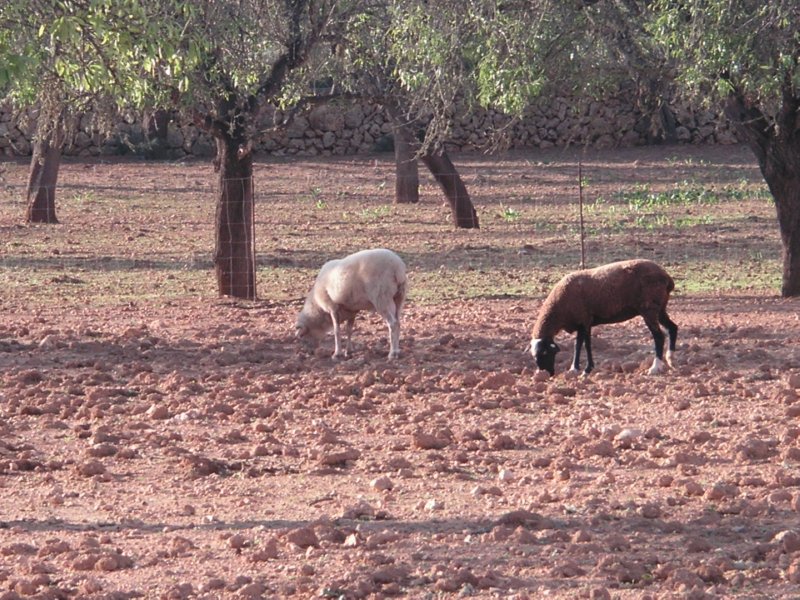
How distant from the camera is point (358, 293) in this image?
12.7 m

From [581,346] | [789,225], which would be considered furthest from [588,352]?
[789,225]

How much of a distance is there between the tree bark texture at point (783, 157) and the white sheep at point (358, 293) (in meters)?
4.47

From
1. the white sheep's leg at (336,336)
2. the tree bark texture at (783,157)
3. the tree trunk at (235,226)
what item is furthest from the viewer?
the tree trunk at (235,226)

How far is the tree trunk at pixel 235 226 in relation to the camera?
16.4 m

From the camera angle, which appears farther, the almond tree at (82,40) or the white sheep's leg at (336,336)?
the white sheep's leg at (336,336)

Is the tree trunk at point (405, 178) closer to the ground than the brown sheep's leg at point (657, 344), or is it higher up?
higher up

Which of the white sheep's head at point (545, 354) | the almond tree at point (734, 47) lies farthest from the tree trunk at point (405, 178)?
the white sheep's head at point (545, 354)

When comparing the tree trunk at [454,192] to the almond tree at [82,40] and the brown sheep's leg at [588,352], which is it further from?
the brown sheep's leg at [588,352]

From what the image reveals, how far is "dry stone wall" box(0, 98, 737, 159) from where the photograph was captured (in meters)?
33.8

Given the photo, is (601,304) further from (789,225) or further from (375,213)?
(375,213)

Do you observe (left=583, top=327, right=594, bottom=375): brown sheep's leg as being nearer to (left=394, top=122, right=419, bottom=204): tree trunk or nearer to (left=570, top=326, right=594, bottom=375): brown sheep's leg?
(left=570, top=326, right=594, bottom=375): brown sheep's leg

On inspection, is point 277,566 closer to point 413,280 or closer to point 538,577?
point 538,577

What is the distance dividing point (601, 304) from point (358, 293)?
249 cm

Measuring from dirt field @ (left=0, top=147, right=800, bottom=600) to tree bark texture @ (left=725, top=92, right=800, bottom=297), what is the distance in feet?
1.84
